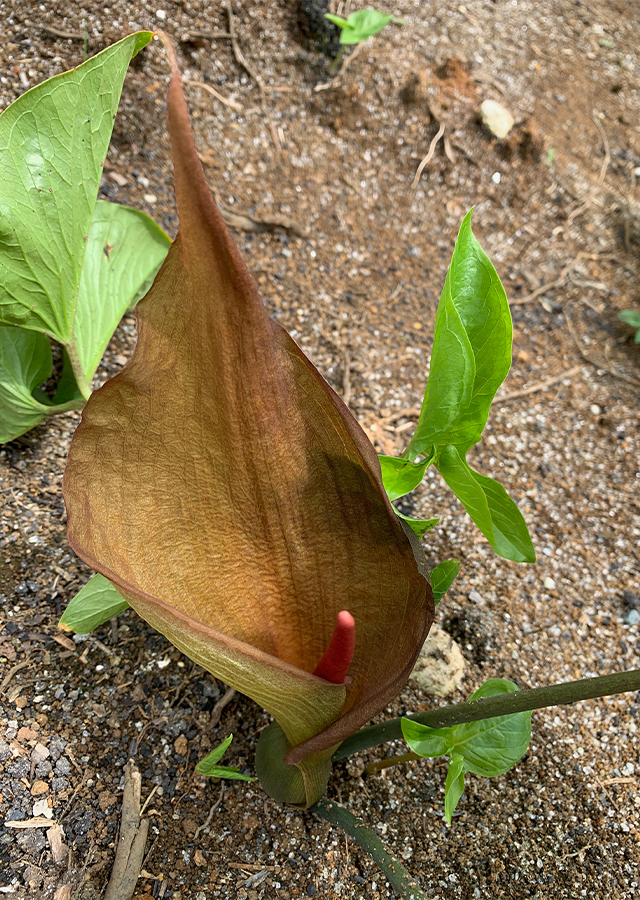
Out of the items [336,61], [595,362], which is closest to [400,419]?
[595,362]

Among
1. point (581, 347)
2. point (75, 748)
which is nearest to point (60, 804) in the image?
point (75, 748)

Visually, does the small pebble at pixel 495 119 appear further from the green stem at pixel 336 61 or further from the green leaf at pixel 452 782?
the green leaf at pixel 452 782

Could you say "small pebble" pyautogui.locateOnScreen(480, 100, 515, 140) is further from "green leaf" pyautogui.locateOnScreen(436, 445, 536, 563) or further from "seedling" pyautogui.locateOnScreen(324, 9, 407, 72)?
"green leaf" pyautogui.locateOnScreen(436, 445, 536, 563)

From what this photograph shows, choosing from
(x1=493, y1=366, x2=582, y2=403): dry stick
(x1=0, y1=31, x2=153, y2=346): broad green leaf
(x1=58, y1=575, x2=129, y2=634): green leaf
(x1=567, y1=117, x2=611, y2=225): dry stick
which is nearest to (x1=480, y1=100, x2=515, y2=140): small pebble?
(x1=567, y1=117, x2=611, y2=225): dry stick

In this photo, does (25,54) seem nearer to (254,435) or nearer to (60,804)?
(254,435)

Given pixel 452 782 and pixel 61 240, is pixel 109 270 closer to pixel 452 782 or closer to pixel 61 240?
pixel 61 240

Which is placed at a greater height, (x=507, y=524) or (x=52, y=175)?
(x=52, y=175)

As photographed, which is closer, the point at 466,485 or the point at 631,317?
the point at 466,485
